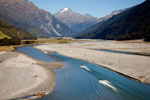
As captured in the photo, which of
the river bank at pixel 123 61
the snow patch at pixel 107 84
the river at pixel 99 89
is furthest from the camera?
the river bank at pixel 123 61

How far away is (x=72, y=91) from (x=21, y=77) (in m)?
10.9

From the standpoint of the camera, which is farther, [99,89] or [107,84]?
[107,84]

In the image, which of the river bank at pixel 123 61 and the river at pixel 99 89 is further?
the river bank at pixel 123 61

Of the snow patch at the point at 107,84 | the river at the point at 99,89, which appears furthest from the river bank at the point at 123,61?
the snow patch at the point at 107,84

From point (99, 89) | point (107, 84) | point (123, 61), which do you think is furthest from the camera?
point (123, 61)

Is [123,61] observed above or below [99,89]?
above

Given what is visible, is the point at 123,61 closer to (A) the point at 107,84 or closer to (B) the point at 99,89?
(A) the point at 107,84

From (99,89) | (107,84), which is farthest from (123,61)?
(99,89)

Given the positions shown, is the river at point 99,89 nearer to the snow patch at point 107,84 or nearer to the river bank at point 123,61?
the snow patch at point 107,84

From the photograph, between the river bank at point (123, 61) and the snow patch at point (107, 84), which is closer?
the snow patch at point (107, 84)

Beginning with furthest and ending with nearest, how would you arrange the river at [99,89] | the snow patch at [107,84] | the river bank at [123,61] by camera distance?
the river bank at [123,61] → the snow patch at [107,84] → the river at [99,89]

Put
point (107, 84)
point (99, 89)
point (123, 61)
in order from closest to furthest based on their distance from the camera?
point (99, 89) → point (107, 84) → point (123, 61)

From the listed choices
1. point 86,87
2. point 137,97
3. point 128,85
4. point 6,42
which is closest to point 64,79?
point 86,87

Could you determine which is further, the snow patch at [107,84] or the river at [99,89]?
the snow patch at [107,84]
